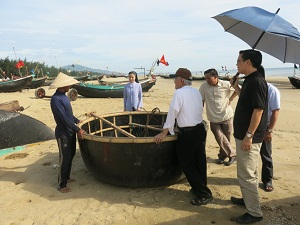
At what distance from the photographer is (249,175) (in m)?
2.93

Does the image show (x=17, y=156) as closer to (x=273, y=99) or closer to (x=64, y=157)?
(x=64, y=157)

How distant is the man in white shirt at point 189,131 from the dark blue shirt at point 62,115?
1242 millimetres

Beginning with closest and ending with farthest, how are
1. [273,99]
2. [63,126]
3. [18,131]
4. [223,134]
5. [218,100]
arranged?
[273,99], [63,126], [218,100], [223,134], [18,131]

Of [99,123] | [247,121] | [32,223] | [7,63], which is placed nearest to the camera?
[247,121]

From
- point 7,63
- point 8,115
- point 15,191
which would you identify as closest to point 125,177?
point 15,191

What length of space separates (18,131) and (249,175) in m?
4.85

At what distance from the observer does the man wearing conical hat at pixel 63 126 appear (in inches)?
147

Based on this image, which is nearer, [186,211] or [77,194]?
[186,211]

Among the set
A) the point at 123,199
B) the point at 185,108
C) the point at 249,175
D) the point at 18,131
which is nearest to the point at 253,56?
the point at 185,108

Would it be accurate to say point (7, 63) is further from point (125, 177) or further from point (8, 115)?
point (125, 177)

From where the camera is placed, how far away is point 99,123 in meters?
5.11

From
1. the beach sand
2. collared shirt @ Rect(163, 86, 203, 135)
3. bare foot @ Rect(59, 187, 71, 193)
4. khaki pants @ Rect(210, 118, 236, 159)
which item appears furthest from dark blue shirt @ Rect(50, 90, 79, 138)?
khaki pants @ Rect(210, 118, 236, 159)

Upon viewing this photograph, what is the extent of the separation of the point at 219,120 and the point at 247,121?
1741 millimetres

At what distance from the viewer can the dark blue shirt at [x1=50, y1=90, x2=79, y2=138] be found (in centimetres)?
371
